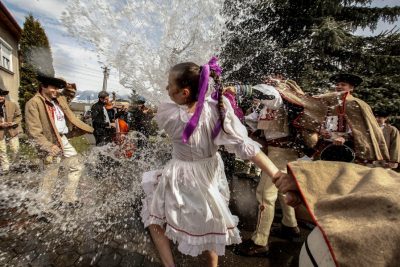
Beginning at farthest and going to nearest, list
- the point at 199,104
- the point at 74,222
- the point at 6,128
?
the point at 6,128
the point at 74,222
the point at 199,104

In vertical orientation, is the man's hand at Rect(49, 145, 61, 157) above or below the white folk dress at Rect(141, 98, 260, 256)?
below

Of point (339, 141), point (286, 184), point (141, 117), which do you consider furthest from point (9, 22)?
point (286, 184)

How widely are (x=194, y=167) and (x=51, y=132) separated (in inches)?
110

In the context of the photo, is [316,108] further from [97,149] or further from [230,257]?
[97,149]

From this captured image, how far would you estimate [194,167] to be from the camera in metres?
2.20

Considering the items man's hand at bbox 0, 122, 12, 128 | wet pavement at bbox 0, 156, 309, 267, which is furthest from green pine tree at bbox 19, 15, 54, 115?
wet pavement at bbox 0, 156, 309, 267

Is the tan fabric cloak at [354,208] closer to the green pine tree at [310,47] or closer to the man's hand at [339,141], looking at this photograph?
the man's hand at [339,141]

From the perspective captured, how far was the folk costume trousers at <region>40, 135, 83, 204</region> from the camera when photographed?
404cm

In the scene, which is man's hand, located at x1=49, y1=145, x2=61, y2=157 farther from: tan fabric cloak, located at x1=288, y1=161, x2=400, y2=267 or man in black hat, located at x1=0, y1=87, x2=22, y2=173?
tan fabric cloak, located at x1=288, y1=161, x2=400, y2=267

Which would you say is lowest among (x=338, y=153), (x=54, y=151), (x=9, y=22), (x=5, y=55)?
(x=54, y=151)

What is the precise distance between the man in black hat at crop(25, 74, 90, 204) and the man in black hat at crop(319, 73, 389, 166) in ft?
11.7

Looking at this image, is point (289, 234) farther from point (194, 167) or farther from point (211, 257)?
point (194, 167)

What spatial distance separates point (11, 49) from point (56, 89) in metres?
14.2

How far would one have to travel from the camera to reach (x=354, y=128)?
319 cm
